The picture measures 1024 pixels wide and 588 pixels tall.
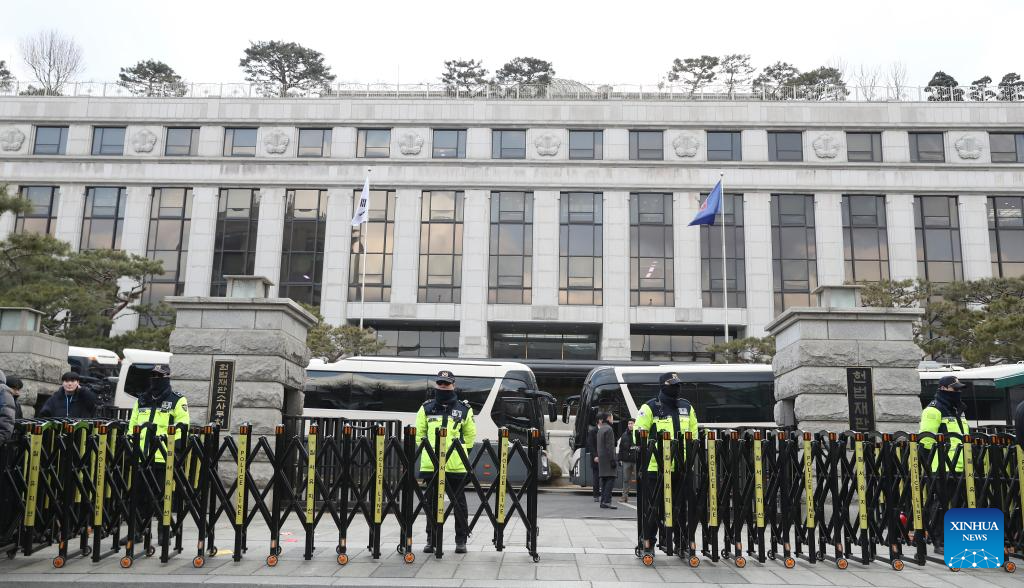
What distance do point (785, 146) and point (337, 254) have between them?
26.1m

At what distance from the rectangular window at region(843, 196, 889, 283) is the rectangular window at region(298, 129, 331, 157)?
2960cm

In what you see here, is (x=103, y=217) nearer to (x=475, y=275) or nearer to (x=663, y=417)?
(x=475, y=275)

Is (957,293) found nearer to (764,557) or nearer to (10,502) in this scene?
(764,557)

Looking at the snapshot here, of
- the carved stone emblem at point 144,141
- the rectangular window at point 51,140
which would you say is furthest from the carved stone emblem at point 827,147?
the rectangular window at point 51,140

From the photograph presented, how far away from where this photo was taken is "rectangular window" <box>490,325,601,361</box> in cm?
4159

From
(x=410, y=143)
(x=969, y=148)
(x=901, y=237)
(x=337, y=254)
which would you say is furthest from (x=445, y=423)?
(x=969, y=148)

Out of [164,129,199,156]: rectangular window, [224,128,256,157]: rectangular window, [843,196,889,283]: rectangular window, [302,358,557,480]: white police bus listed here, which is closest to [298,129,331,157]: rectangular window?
[224,128,256,157]: rectangular window

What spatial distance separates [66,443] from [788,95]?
50.6 meters

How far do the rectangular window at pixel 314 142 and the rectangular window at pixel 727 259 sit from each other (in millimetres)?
21673

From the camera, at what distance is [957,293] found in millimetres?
31391

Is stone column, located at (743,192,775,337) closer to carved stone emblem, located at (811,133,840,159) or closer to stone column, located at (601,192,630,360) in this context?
carved stone emblem, located at (811,133,840,159)

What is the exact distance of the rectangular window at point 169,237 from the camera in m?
41.5

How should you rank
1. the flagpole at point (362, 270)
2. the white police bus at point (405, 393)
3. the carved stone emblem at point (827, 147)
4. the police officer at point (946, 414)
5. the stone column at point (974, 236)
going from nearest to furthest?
the police officer at point (946, 414) → the white police bus at point (405, 393) → the stone column at point (974, 236) → the flagpole at point (362, 270) → the carved stone emblem at point (827, 147)

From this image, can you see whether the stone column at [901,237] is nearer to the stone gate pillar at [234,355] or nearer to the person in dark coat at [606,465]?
the person in dark coat at [606,465]
